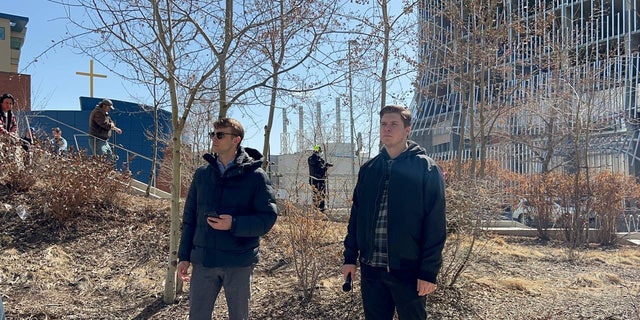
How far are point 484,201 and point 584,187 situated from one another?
228 inches

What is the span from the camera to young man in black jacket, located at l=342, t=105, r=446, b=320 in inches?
107

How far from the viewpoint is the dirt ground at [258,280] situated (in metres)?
4.47

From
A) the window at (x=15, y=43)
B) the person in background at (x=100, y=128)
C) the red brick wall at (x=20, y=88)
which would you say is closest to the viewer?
the person in background at (x=100, y=128)

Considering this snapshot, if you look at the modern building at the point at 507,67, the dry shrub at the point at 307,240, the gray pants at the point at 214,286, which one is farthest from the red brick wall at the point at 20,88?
the gray pants at the point at 214,286

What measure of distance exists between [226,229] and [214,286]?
420 mm

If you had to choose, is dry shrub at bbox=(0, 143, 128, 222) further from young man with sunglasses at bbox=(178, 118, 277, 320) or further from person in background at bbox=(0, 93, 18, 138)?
young man with sunglasses at bbox=(178, 118, 277, 320)

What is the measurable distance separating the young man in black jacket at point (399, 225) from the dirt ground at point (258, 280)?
5.25ft

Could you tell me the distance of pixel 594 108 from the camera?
10008 mm

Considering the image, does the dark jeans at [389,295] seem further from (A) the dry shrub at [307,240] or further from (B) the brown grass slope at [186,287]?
(A) the dry shrub at [307,240]

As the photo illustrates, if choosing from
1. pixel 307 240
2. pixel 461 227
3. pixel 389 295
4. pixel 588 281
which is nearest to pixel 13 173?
pixel 307 240

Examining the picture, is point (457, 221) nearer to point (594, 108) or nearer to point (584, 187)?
point (584, 187)

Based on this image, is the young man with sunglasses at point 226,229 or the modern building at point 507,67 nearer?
the young man with sunglasses at point 226,229

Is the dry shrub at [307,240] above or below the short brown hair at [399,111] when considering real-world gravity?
below

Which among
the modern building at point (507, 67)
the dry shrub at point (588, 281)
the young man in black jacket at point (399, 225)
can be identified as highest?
the modern building at point (507, 67)
